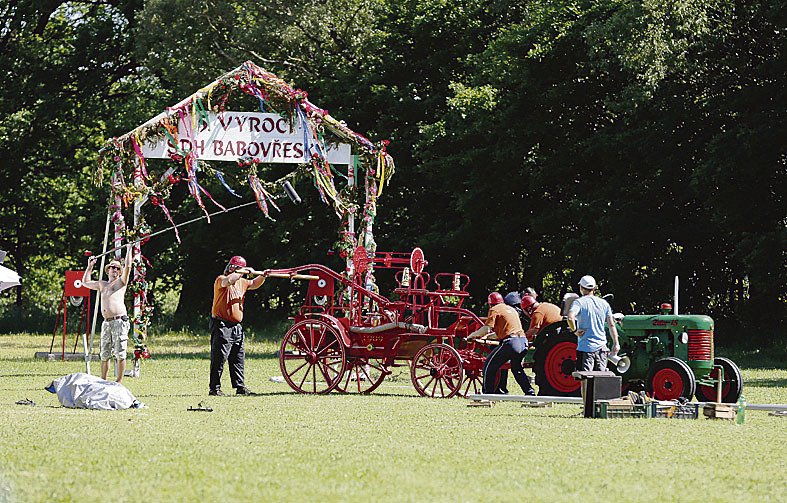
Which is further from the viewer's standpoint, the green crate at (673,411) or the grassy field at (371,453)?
the green crate at (673,411)

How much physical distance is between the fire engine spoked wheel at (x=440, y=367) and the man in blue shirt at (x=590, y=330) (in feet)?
8.50

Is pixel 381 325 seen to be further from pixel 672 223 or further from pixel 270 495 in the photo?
pixel 672 223

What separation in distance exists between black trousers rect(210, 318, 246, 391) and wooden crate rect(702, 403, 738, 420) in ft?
20.4

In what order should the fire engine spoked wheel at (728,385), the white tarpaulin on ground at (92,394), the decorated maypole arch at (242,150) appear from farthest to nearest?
the decorated maypole arch at (242,150), the fire engine spoked wheel at (728,385), the white tarpaulin on ground at (92,394)

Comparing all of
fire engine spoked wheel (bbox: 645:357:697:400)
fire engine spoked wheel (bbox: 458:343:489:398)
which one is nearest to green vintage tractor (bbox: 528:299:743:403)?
fire engine spoked wheel (bbox: 645:357:697:400)

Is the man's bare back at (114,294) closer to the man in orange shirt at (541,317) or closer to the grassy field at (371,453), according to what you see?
the grassy field at (371,453)

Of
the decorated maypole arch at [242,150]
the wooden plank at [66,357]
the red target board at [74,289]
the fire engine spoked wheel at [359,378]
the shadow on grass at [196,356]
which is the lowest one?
the fire engine spoked wheel at [359,378]

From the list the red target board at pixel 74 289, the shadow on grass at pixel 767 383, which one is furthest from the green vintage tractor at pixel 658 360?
the red target board at pixel 74 289

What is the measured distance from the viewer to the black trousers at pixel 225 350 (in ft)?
58.2

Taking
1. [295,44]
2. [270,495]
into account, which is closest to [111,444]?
[270,495]

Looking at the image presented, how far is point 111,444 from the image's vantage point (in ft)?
36.7

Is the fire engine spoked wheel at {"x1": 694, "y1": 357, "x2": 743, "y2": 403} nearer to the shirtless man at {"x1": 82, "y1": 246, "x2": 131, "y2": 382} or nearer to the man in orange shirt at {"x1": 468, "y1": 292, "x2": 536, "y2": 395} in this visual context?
the man in orange shirt at {"x1": 468, "y1": 292, "x2": 536, "y2": 395}

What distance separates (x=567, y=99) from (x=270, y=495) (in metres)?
27.1

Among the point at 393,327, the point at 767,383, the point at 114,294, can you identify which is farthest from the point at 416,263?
the point at 767,383
